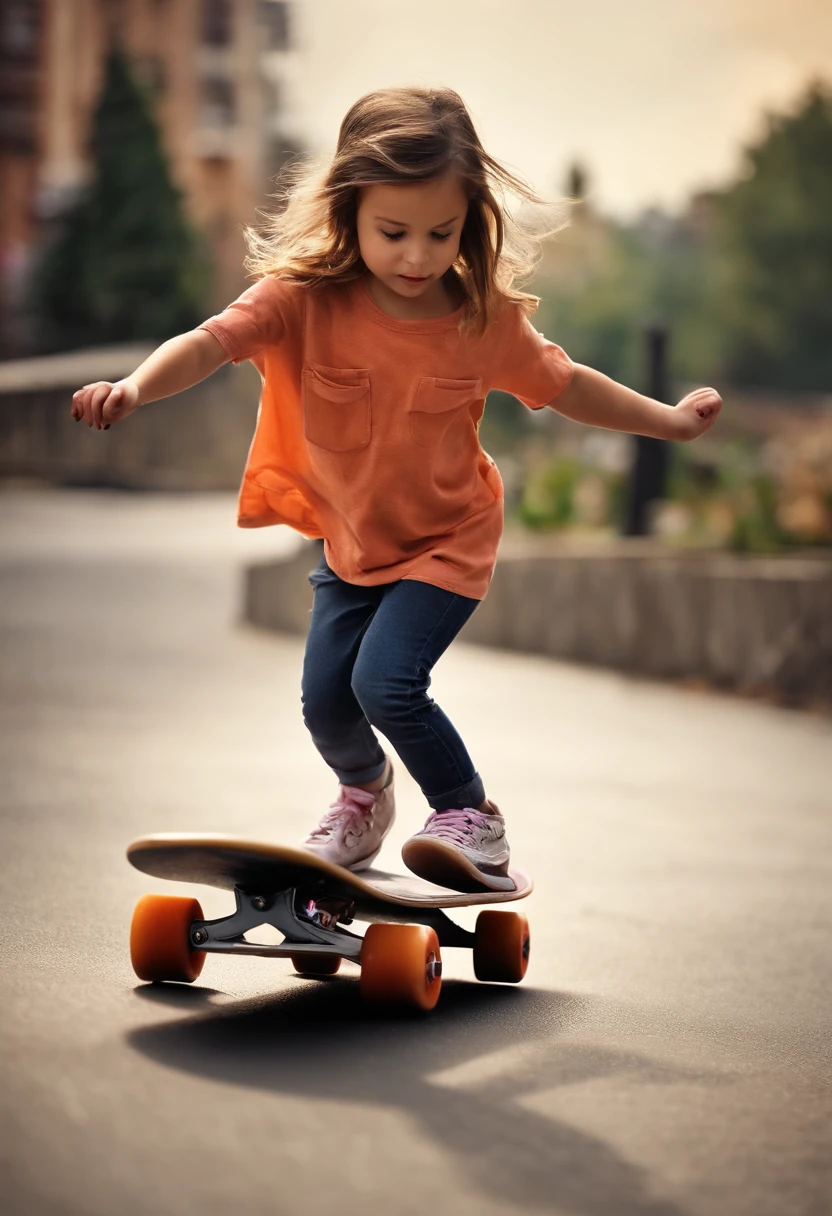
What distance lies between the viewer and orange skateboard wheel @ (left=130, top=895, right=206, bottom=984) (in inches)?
130

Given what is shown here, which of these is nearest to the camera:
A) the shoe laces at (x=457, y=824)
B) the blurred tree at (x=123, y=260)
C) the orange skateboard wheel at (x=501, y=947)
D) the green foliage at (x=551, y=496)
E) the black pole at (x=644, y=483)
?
the shoe laces at (x=457, y=824)

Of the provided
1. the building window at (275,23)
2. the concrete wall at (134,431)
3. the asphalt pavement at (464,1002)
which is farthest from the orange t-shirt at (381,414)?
the building window at (275,23)

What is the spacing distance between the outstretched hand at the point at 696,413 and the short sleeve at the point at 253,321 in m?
0.84

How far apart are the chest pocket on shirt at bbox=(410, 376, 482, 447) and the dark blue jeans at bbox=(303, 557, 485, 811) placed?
29 centimetres

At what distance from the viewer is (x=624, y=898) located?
466cm

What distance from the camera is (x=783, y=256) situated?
61062 millimetres

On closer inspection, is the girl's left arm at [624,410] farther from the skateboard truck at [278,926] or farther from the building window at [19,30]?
the building window at [19,30]

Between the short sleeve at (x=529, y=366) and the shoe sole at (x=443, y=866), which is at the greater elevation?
the short sleeve at (x=529, y=366)

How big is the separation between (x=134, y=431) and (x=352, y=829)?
102 ft

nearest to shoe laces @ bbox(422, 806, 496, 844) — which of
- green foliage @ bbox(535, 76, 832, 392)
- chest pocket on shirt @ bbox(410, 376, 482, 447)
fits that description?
chest pocket on shirt @ bbox(410, 376, 482, 447)

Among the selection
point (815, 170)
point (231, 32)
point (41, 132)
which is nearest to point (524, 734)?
point (41, 132)

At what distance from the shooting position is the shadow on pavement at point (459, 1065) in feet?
7.97

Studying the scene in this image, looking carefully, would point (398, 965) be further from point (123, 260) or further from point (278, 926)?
point (123, 260)

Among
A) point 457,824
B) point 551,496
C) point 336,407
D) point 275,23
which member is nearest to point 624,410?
point 336,407
